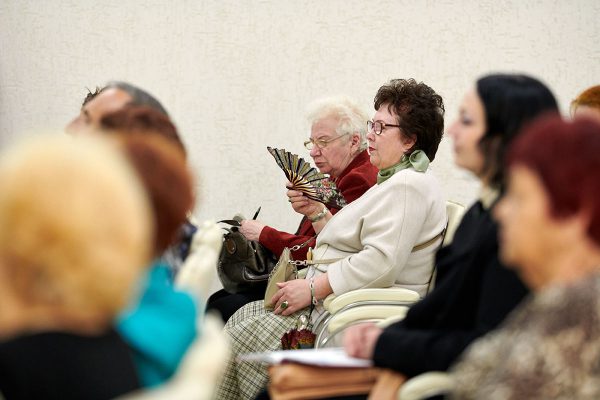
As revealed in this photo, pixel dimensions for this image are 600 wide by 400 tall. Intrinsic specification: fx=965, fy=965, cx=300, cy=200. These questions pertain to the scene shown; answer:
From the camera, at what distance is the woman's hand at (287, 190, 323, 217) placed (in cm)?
443

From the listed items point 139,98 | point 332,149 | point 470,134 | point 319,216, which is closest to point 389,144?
point 319,216

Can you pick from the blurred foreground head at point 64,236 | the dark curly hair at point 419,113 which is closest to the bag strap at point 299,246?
the dark curly hair at point 419,113

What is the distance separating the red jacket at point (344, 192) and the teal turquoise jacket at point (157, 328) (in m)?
2.71

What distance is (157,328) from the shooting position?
5.68ft

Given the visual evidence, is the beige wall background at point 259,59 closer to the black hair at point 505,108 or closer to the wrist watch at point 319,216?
the wrist watch at point 319,216

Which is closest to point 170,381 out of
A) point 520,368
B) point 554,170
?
point 520,368

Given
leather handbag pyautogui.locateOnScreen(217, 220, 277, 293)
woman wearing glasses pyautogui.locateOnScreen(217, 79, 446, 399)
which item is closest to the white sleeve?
woman wearing glasses pyautogui.locateOnScreen(217, 79, 446, 399)

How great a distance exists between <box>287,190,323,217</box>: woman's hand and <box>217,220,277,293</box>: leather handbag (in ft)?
1.30

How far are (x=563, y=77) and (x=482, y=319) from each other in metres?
3.74

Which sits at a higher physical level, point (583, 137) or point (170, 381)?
point (583, 137)

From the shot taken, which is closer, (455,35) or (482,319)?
(482,319)

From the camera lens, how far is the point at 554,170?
5.99ft

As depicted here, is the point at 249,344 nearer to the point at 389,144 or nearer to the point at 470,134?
the point at 389,144

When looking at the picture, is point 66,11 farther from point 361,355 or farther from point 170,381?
point 170,381
